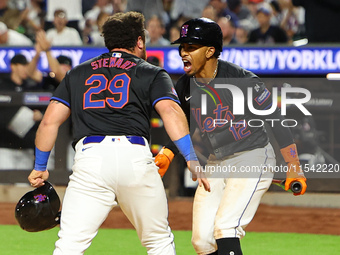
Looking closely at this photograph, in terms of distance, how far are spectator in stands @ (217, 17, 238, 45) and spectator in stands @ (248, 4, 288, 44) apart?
0.28 metres

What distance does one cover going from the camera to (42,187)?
4547mm

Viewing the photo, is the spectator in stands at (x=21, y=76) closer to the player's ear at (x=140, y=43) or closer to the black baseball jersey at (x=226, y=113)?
the black baseball jersey at (x=226, y=113)

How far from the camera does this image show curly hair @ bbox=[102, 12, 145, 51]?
404 cm

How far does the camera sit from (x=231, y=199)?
4465mm

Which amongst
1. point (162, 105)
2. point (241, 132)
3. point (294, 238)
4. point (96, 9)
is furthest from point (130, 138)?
point (96, 9)

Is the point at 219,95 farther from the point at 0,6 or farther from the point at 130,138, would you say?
the point at 0,6

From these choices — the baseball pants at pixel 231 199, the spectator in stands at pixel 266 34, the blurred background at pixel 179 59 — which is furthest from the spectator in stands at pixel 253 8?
the baseball pants at pixel 231 199

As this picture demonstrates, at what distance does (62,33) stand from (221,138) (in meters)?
6.72

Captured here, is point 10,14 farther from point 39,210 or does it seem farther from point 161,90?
point 161,90

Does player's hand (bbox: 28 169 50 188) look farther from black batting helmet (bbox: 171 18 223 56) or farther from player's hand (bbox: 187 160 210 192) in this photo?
black batting helmet (bbox: 171 18 223 56)

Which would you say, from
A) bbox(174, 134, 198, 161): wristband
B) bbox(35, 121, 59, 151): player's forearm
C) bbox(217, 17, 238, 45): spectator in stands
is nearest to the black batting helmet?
bbox(174, 134, 198, 161): wristband

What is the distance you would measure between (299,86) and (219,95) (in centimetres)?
514

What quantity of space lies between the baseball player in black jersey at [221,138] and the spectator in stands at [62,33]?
20.4 feet

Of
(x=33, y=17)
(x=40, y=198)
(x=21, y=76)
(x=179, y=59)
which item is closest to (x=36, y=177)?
(x=40, y=198)
